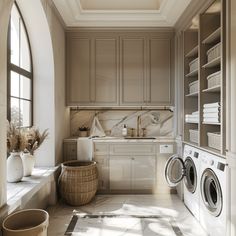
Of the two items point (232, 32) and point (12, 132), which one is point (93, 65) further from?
point (232, 32)

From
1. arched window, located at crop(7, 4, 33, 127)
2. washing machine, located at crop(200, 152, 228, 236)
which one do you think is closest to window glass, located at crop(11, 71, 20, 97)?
arched window, located at crop(7, 4, 33, 127)

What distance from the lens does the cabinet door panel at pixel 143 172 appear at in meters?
3.42

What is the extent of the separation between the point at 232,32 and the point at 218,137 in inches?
39.8

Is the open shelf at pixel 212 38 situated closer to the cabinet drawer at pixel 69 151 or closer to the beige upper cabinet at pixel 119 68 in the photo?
the beige upper cabinet at pixel 119 68

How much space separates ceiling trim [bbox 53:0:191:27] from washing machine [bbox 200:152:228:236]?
2.05 metres

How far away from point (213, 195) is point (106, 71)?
2384 mm

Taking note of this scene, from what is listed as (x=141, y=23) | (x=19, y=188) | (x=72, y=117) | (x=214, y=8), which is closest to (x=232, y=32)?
(x=214, y=8)

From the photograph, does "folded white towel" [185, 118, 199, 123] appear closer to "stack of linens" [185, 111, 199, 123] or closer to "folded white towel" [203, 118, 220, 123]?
"stack of linens" [185, 111, 199, 123]

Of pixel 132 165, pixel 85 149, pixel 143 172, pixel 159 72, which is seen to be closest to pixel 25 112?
pixel 85 149

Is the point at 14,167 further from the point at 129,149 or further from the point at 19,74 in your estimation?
the point at 129,149

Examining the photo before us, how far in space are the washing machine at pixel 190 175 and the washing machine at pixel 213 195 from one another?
0.15 meters

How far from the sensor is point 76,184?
2928mm

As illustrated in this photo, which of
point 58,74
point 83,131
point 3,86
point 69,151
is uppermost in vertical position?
point 58,74

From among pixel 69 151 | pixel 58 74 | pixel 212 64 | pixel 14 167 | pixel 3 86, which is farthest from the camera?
pixel 69 151
